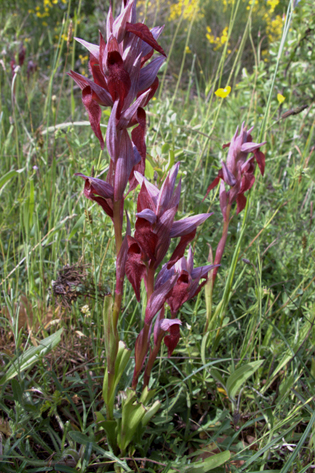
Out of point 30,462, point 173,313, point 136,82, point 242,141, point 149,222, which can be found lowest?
point 30,462

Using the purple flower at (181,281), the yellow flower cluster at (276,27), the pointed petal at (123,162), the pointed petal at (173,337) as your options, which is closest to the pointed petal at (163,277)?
the purple flower at (181,281)

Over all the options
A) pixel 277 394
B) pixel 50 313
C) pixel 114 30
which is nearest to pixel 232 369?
pixel 277 394

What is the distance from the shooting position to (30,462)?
96cm

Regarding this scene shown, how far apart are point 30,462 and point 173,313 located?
57 centimetres

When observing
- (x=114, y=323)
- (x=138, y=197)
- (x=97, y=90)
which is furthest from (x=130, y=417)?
(x=97, y=90)

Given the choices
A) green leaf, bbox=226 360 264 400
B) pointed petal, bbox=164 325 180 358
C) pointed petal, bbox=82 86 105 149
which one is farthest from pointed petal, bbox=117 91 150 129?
green leaf, bbox=226 360 264 400

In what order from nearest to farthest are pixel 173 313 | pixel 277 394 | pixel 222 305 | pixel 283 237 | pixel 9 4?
pixel 173 313, pixel 277 394, pixel 222 305, pixel 283 237, pixel 9 4

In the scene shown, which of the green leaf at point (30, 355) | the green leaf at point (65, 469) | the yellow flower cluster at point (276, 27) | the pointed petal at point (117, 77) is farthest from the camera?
the yellow flower cluster at point (276, 27)

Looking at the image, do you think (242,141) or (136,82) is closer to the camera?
(136,82)

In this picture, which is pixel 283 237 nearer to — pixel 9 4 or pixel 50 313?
pixel 50 313

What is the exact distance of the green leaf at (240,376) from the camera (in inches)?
44.0

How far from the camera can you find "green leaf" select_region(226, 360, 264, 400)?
112cm

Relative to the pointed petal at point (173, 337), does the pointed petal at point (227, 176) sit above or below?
above

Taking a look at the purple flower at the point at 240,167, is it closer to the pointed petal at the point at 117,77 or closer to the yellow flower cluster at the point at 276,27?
the pointed petal at the point at 117,77
